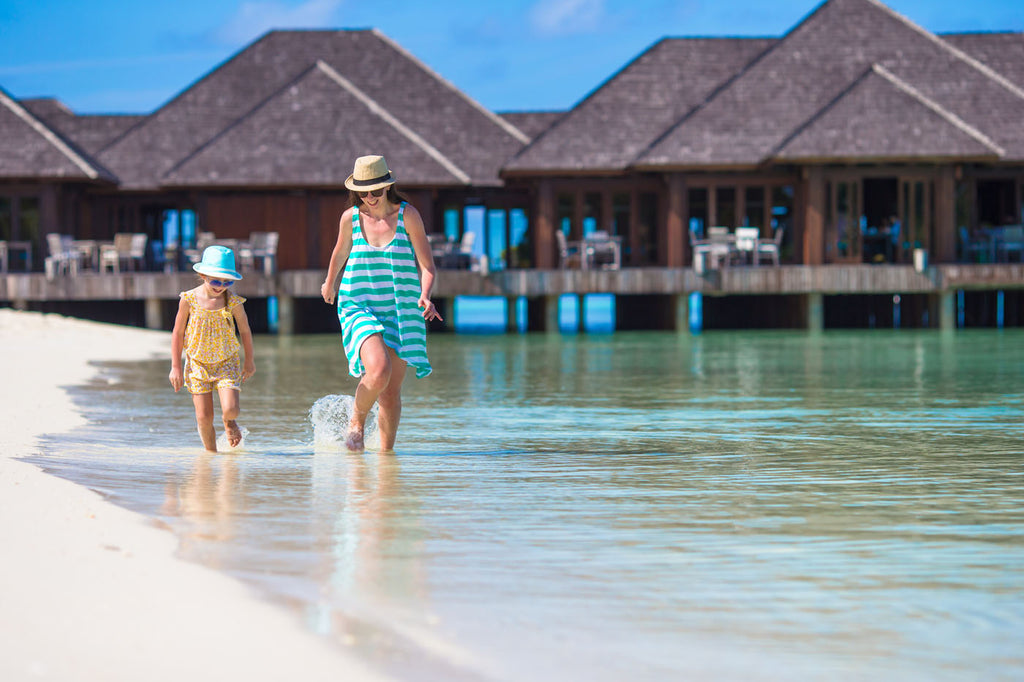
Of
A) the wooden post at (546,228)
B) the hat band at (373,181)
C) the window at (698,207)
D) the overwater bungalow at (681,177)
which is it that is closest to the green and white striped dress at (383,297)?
the hat band at (373,181)

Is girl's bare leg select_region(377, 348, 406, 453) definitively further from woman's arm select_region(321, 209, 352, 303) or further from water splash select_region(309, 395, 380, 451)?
woman's arm select_region(321, 209, 352, 303)

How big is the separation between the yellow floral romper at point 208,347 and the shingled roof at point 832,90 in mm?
21409

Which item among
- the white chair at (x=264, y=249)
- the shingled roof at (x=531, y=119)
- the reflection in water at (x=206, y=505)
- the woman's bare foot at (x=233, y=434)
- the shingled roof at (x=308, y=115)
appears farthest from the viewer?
the shingled roof at (x=531, y=119)

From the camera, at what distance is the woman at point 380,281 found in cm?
659

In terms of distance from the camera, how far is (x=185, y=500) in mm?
5484

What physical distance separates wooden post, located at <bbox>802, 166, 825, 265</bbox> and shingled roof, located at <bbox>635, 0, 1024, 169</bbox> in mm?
916

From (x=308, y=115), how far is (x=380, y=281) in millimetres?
24850

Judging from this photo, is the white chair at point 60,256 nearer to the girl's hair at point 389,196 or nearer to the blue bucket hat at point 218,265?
the blue bucket hat at point 218,265

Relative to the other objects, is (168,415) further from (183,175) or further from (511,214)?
(511,214)

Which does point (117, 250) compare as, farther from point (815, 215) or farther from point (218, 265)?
point (218, 265)

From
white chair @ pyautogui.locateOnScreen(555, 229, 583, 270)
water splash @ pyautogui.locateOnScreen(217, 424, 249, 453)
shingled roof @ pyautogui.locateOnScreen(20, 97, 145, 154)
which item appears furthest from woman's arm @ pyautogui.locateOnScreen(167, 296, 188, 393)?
shingled roof @ pyautogui.locateOnScreen(20, 97, 145, 154)

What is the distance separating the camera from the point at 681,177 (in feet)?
94.7

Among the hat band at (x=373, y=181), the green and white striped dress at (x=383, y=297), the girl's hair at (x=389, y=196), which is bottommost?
the green and white striped dress at (x=383, y=297)

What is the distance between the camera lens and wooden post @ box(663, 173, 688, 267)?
94.7 ft
